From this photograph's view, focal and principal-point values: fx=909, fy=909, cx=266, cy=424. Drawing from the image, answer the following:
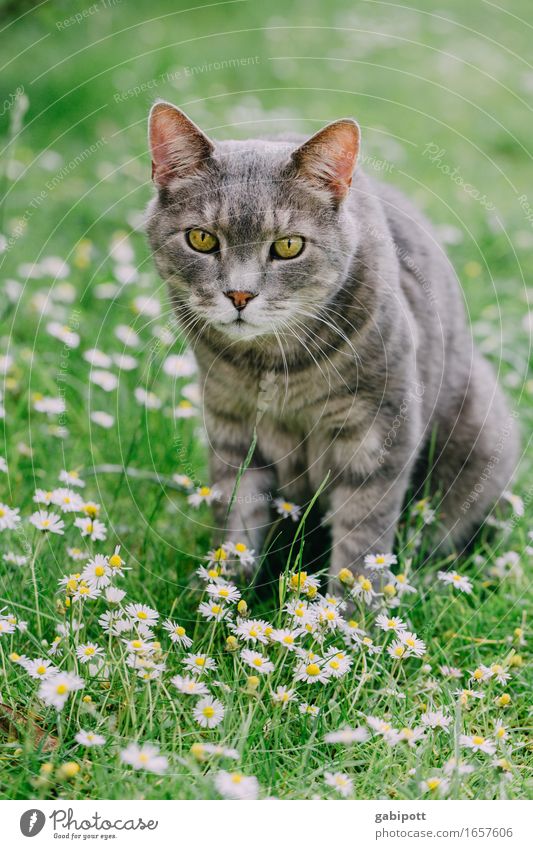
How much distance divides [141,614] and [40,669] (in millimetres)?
269

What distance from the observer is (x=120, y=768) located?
2.02 metres

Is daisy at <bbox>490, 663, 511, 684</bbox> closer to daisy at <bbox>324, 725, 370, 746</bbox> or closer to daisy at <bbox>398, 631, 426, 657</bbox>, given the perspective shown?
daisy at <bbox>398, 631, 426, 657</bbox>

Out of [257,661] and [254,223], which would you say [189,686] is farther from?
[254,223]

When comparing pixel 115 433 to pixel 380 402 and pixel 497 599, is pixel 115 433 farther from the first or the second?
pixel 497 599

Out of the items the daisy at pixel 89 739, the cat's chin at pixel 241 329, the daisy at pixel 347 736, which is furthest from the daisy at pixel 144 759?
the cat's chin at pixel 241 329

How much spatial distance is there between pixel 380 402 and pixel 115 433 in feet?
3.62

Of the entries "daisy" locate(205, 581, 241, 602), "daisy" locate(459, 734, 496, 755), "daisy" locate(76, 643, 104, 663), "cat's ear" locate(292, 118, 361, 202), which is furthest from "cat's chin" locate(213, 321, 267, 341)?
"daisy" locate(459, 734, 496, 755)

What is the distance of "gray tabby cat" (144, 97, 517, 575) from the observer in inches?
95.0
